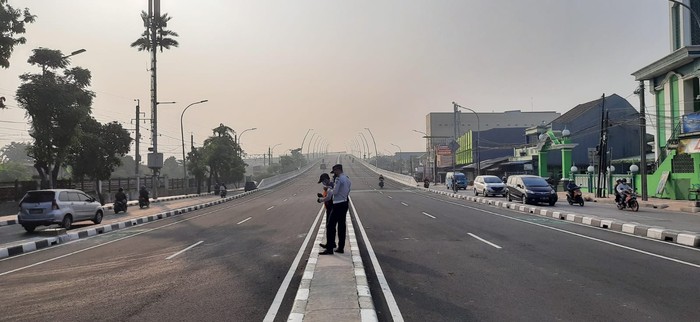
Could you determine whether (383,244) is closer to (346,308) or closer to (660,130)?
(346,308)

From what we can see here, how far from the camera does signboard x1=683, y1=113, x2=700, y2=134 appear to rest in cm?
2456

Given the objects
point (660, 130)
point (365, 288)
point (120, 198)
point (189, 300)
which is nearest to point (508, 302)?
point (365, 288)

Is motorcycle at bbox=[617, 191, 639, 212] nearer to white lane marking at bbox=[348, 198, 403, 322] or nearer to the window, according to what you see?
white lane marking at bbox=[348, 198, 403, 322]

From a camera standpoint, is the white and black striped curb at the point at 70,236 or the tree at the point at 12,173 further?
the tree at the point at 12,173

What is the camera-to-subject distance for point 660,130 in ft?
105

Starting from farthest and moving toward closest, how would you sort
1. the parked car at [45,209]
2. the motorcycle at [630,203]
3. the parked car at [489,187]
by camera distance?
the parked car at [489,187] < the motorcycle at [630,203] < the parked car at [45,209]

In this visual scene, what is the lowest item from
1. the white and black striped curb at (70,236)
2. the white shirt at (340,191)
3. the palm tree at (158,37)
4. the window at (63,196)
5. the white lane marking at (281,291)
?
the white and black striped curb at (70,236)

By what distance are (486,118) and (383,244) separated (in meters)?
118

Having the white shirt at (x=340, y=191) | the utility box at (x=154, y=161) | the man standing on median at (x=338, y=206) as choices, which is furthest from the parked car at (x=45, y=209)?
the utility box at (x=154, y=161)

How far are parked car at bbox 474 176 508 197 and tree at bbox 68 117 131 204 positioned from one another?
2532cm

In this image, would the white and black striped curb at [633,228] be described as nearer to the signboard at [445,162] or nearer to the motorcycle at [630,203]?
the motorcycle at [630,203]

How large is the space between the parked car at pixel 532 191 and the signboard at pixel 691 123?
7.14 metres

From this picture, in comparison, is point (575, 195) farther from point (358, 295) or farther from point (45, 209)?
point (45, 209)

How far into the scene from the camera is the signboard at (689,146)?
961 inches
